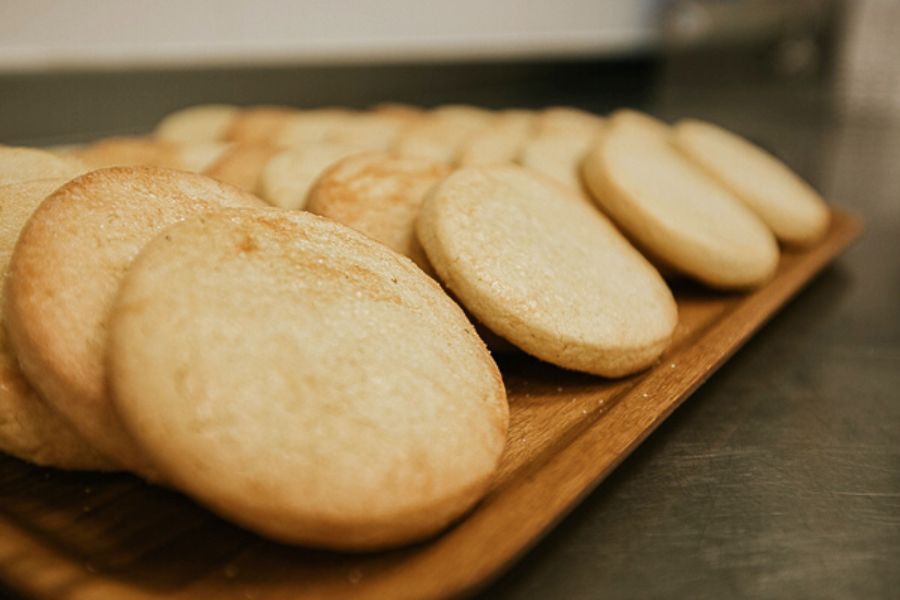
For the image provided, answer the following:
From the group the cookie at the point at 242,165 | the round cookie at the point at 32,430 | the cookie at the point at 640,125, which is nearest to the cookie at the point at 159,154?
the cookie at the point at 242,165

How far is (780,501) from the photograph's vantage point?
834 mm

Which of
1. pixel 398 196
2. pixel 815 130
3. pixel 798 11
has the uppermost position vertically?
pixel 398 196

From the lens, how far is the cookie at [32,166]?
3.18ft

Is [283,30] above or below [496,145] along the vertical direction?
above

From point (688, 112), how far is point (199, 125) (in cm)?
265

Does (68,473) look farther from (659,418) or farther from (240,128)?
(240,128)

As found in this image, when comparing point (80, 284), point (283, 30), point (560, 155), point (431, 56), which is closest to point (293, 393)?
point (80, 284)

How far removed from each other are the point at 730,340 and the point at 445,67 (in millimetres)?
2307

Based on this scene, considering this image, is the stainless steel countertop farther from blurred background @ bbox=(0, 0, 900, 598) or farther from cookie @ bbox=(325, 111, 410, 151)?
cookie @ bbox=(325, 111, 410, 151)

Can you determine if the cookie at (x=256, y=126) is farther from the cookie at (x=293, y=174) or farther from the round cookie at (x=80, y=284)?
the round cookie at (x=80, y=284)

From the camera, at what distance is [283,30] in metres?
2.46

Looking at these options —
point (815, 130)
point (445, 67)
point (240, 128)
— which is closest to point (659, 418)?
point (240, 128)

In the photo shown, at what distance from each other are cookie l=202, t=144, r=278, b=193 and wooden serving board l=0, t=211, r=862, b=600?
0.64m

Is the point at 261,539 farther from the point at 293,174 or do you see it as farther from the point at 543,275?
the point at 293,174
